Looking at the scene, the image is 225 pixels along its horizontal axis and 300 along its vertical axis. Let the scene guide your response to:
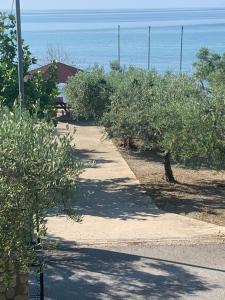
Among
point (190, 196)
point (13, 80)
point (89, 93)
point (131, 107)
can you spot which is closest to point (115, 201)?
point (190, 196)

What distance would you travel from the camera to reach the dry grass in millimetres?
15918

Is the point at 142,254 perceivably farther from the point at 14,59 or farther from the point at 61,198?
the point at 14,59

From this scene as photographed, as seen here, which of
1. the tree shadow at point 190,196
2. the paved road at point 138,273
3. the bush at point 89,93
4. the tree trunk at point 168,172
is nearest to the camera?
the paved road at point 138,273

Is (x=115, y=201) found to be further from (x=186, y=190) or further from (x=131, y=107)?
(x=131, y=107)

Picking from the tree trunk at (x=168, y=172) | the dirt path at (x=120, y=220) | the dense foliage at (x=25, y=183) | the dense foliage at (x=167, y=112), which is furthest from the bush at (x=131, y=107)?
the dense foliage at (x=25, y=183)

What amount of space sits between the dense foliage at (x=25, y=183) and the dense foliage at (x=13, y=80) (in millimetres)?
8223

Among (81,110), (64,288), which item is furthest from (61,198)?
(81,110)

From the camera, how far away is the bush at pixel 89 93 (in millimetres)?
25000

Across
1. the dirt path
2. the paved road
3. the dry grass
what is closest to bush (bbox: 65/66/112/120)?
the dry grass

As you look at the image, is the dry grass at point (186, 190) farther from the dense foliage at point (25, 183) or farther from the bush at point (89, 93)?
the dense foliage at point (25, 183)

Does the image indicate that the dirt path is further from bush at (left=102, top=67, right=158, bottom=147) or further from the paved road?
bush at (left=102, top=67, right=158, bottom=147)

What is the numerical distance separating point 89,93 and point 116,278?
1473 centimetres

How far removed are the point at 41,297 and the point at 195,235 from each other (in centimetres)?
510

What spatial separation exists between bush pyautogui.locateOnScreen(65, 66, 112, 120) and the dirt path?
17.3 ft
